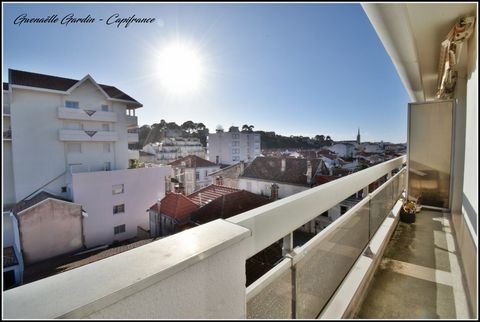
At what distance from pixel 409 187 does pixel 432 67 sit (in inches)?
64.5

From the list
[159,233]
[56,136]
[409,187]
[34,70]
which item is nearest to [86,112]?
[56,136]

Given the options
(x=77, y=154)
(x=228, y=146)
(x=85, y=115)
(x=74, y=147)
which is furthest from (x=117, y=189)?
(x=228, y=146)

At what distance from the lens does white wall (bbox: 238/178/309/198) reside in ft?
44.9

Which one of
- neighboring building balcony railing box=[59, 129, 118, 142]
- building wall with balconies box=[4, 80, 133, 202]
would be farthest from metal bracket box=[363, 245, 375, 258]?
neighboring building balcony railing box=[59, 129, 118, 142]

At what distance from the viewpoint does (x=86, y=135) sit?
13.9 meters

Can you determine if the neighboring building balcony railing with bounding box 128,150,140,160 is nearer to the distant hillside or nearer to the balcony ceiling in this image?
the distant hillside

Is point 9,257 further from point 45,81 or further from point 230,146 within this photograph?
point 230,146

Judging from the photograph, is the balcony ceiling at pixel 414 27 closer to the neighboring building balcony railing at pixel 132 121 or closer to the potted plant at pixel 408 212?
the potted plant at pixel 408 212

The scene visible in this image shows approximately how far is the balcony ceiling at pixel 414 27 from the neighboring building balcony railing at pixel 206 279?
43.8 inches

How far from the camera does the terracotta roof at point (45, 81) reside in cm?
1255

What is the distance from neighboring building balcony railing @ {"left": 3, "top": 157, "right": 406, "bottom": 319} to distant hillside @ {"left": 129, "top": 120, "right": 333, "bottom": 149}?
34.5 metres

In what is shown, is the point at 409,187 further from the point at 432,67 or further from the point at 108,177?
the point at 108,177

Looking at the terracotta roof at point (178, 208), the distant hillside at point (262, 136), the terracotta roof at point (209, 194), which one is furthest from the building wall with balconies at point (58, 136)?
the distant hillside at point (262, 136)

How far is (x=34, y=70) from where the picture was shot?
1430cm
